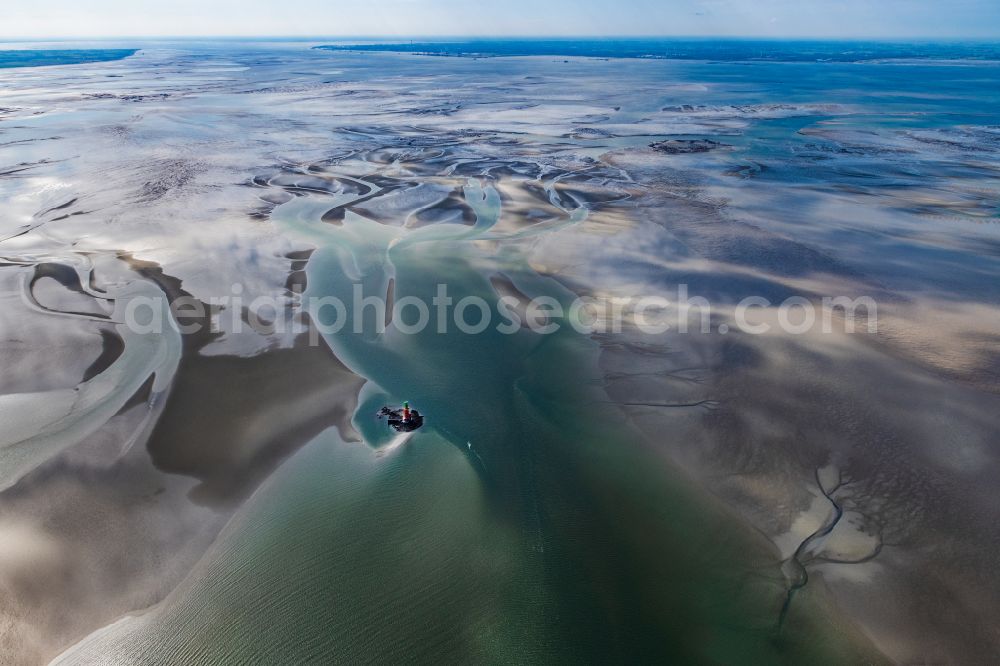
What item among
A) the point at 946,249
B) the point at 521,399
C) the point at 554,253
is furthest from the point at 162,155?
the point at 946,249

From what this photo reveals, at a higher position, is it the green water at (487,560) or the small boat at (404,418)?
the small boat at (404,418)

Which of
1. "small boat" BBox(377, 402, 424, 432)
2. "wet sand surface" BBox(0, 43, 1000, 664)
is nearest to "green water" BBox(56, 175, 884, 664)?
"wet sand surface" BBox(0, 43, 1000, 664)

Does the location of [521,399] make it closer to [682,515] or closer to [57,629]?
[682,515]

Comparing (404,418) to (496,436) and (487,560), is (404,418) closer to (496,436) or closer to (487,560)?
(496,436)

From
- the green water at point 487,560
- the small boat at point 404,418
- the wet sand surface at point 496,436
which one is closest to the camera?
the green water at point 487,560

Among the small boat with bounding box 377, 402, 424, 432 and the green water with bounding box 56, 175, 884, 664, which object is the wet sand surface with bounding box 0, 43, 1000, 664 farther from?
the small boat with bounding box 377, 402, 424, 432

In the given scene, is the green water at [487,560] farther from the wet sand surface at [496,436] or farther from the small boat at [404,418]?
the small boat at [404,418]

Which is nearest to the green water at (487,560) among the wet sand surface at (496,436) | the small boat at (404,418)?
the wet sand surface at (496,436)
